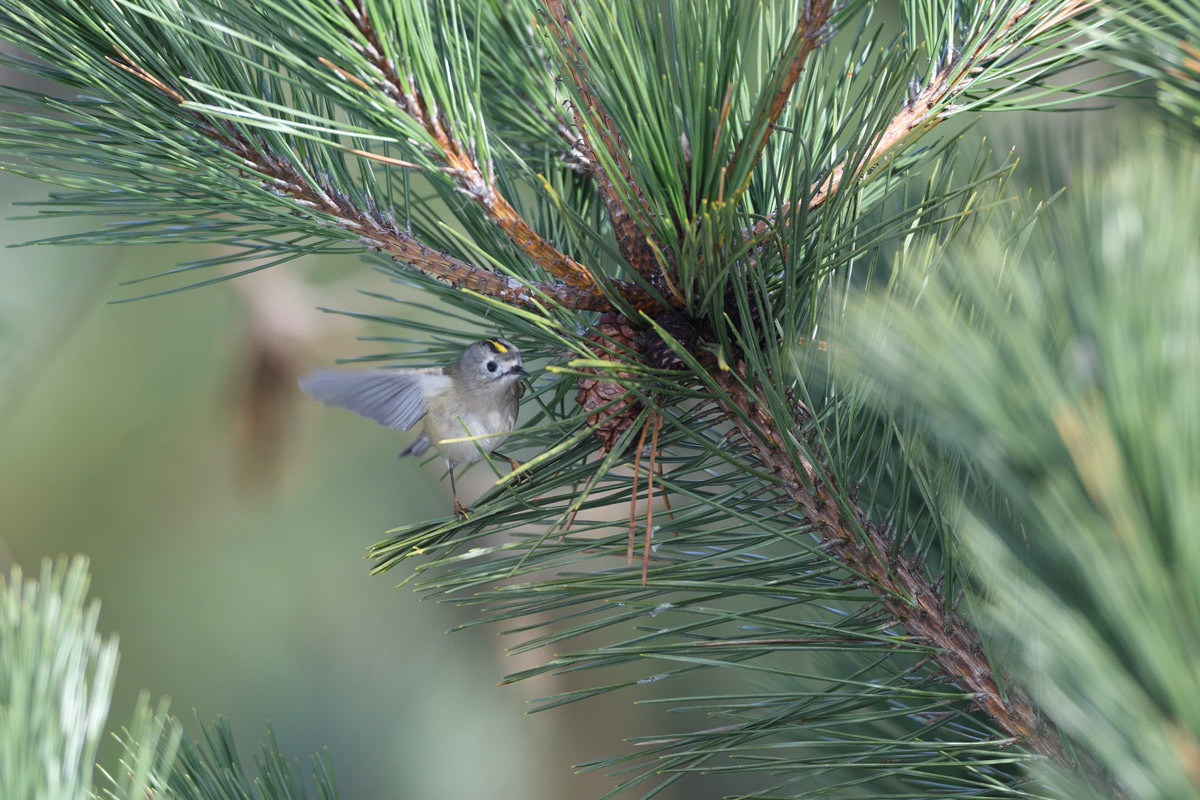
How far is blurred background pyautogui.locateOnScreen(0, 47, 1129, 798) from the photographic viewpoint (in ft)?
3.45

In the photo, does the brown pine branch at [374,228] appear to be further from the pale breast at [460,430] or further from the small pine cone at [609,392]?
the pale breast at [460,430]

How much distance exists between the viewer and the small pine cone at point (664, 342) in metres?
0.46

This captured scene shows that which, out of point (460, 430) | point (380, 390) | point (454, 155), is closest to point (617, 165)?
point (454, 155)

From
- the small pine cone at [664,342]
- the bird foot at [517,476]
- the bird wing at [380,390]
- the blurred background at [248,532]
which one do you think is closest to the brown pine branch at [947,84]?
the small pine cone at [664,342]

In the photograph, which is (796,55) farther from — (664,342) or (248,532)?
(248,532)

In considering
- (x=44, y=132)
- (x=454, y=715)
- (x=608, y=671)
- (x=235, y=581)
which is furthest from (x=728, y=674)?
(x=44, y=132)

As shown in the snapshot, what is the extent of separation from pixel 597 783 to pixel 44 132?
1.01m

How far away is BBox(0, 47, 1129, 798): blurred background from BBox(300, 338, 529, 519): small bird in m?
0.25

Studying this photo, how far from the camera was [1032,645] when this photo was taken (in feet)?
0.70

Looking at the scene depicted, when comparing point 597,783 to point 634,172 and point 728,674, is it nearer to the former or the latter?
point 728,674

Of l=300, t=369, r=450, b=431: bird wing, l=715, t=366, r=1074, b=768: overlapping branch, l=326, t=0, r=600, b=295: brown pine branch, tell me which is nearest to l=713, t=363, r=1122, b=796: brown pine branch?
l=715, t=366, r=1074, b=768: overlapping branch

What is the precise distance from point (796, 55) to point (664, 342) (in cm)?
16

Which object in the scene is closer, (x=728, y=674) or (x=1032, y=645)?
(x=1032, y=645)

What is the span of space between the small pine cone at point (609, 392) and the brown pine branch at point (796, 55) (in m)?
0.12
